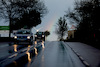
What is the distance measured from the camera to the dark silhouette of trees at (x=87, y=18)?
21.3m

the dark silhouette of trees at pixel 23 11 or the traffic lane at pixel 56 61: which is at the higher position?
the dark silhouette of trees at pixel 23 11

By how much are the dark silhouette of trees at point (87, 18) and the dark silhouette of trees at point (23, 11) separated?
11.1 m

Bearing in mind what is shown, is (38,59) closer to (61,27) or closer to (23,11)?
(23,11)

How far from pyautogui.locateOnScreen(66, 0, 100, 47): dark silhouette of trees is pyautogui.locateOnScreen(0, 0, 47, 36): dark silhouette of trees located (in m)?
11.1

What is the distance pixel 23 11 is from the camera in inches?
1865

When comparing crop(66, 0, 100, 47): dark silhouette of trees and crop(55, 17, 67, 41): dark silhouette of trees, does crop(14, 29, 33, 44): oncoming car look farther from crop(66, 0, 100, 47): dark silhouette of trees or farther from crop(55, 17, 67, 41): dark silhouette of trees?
crop(55, 17, 67, 41): dark silhouette of trees

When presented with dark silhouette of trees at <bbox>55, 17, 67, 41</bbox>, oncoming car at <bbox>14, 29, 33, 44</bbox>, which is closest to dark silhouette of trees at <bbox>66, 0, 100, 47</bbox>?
oncoming car at <bbox>14, 29, 33, 44</bbox>

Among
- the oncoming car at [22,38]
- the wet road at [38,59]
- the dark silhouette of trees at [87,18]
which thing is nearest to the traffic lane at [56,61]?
the wet road at [38,59]

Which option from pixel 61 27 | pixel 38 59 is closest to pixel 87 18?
pixel 38 59

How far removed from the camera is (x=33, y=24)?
56625 millimetres

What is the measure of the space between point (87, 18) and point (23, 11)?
23.9 metres

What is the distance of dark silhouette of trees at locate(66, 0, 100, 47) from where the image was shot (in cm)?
2130

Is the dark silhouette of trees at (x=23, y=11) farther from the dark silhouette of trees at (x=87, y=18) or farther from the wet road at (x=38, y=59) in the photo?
the wet road at (x=38, y=59)

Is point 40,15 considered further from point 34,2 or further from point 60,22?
point 60,22
